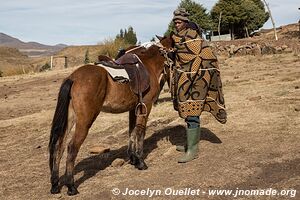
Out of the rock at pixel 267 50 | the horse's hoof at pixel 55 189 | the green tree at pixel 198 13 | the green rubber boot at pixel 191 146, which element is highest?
the green tree at pixel 198 13

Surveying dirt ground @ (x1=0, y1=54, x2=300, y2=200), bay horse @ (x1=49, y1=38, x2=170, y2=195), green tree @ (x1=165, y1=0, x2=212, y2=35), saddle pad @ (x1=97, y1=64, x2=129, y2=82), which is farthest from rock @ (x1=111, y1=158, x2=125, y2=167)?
green tree @ (x1=165, y1=0, x2=212, y2=35)

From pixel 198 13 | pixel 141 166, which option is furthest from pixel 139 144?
pixel 198 13

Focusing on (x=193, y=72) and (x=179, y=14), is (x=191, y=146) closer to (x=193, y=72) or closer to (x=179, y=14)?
(x=193, y=72)

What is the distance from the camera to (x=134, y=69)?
19.4 feet

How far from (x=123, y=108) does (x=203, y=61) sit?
4.51 feet

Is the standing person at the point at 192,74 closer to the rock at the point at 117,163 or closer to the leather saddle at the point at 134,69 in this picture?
the leather saddle at the point at 134,69

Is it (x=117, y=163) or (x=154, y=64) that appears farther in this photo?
(x=154, y=64)

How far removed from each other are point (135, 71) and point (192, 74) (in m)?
0.86

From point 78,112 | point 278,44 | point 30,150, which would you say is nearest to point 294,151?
point 78,112

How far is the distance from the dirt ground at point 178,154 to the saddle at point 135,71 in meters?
1.13

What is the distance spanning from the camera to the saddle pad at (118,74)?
5.50m

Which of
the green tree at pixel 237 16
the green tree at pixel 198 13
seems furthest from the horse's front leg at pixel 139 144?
the green tree at pixel 237 16

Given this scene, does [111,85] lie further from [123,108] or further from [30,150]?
[30,150]

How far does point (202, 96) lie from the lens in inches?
229
